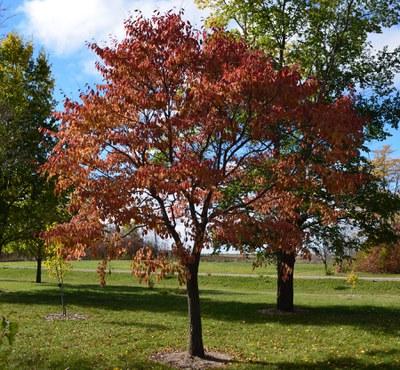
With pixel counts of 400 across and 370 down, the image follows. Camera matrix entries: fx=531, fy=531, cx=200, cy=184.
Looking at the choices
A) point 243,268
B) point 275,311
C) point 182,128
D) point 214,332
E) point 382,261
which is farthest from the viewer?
point 243,268

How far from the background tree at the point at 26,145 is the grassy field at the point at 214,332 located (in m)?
3.34

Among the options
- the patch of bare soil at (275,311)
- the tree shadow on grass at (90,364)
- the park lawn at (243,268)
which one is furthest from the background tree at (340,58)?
the park lawn at (243,268)

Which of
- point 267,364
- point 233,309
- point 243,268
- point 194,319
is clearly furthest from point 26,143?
point 243,268

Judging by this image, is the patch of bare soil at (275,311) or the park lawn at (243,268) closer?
the patch of bare soil at (275,311)

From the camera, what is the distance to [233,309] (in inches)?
703

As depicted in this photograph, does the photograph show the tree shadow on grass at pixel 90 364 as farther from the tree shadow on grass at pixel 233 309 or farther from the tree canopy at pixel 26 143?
the tree canopy at pixel 26 143

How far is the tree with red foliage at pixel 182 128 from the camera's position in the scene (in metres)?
8.70

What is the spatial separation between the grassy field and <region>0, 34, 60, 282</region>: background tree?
3344mm

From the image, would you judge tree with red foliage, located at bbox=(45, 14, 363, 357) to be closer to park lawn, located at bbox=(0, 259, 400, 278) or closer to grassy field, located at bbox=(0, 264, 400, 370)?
grassy field, located at bbox=(0, 264, 400, 370)

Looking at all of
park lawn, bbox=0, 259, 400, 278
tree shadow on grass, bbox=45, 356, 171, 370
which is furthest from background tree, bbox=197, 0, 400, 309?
park lawn, bbox=0, 259, 400, 278

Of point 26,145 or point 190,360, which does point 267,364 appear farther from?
point 26,145

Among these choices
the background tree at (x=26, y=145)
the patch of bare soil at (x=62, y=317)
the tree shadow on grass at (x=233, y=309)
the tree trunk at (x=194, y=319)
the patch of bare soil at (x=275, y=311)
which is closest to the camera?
the tree trunk at (x=194, y=319)

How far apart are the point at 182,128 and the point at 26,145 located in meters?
15.3

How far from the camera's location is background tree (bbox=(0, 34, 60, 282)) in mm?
22828
